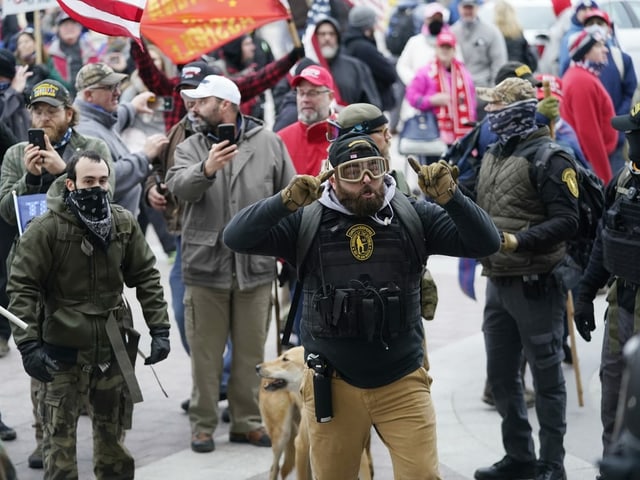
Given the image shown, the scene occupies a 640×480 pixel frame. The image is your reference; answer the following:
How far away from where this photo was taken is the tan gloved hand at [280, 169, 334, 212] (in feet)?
16.7

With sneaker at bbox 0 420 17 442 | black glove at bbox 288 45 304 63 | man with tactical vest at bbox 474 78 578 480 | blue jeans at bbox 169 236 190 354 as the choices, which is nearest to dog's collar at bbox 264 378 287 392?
man with tactical vest at bbox 474 78 578 480

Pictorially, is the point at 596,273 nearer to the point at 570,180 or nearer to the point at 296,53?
the point at 570,180

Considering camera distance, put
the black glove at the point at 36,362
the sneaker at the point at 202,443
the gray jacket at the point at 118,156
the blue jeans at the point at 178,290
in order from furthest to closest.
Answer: the blue jeans at the point at 178,290
the gray jacket at the point at 118,156
the sneaker at the point at 202,443
the black glove at the point at 36,362

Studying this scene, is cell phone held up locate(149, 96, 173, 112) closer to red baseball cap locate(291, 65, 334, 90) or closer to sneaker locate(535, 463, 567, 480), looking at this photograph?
red baseball cap locate(291, 65, 334, 90)

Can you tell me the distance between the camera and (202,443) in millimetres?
7504

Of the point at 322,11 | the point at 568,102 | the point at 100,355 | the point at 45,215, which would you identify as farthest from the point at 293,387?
the point at 322,11

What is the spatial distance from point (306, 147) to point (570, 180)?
6.99 feet

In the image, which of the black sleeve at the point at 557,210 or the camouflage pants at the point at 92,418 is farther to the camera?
the black sleeve at the point at 557,210

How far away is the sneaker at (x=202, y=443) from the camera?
Result: 24.6ft

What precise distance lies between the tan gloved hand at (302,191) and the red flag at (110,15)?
107 inches

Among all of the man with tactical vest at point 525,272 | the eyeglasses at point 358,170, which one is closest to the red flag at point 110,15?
the man with tactical vest at point 525,272

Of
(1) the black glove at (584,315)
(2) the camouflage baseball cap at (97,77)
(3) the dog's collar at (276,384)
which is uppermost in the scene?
(2) the camouflage baseball cap at (97,77)

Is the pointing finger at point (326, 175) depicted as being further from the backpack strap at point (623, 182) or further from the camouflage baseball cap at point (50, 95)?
the camouflage baseball cap at point (50, 95)

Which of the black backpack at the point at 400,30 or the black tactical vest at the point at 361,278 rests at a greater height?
the black backpack at the point at 400,30
